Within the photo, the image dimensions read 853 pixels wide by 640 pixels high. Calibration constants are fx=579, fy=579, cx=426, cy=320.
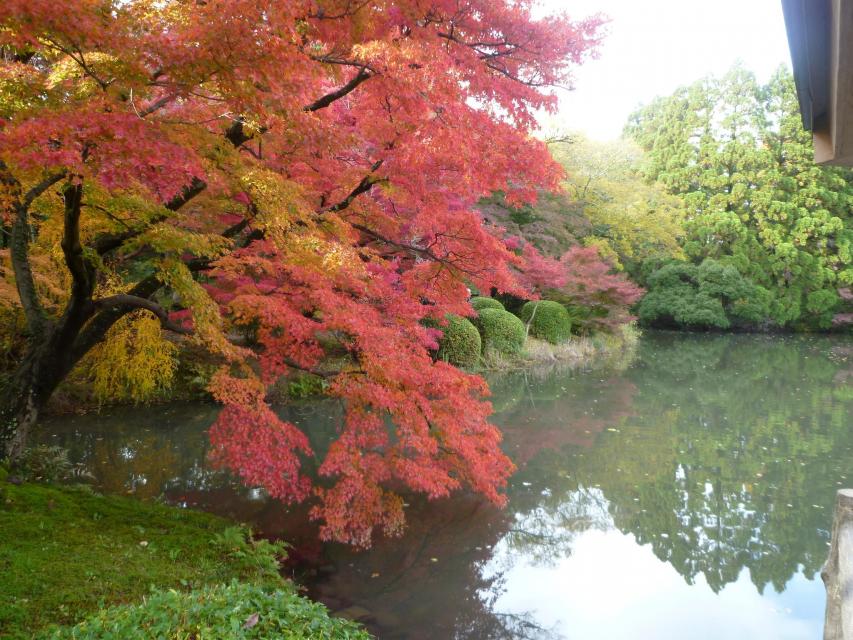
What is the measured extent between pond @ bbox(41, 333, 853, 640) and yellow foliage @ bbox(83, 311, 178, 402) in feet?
1.69

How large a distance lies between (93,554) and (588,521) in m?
4.21

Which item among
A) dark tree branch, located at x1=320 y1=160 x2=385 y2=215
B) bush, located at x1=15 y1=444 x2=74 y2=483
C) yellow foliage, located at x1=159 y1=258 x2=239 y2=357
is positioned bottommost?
bush, located at x1=15 y1=444 x2=74 y2=483

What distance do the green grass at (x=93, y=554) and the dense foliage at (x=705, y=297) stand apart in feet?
70.7

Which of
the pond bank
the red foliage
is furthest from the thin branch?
the red foliage

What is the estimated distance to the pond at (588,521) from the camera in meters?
4.04

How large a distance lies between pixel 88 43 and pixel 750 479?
724 centimetres

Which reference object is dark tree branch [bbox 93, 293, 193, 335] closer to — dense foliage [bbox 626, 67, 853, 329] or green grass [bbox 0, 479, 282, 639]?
green grass [bbox 0, 479, 282, 639]

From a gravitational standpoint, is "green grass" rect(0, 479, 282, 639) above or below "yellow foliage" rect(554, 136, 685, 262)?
below

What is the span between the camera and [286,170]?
15.9 ft

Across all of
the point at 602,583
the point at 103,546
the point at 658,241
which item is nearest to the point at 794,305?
the point at 658,241

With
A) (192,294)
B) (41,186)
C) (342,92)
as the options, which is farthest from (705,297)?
(41,186)

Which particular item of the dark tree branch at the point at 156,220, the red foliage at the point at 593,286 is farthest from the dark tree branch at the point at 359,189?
the red foliage at the point at 593,286

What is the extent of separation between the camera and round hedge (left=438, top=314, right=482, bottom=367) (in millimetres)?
11922

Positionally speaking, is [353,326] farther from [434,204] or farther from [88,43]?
[88,43]
